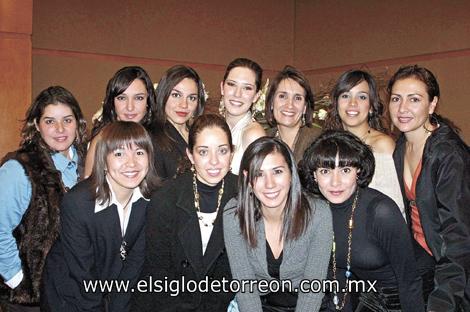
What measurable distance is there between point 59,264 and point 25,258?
305 millimetres

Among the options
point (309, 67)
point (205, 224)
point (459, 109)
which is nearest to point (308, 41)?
point (309, 67)

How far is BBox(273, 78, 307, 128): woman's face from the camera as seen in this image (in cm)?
357

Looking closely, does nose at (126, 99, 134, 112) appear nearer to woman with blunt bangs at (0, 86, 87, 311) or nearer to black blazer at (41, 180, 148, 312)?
woman with blunt bangs at (0, 86, 87, 311)

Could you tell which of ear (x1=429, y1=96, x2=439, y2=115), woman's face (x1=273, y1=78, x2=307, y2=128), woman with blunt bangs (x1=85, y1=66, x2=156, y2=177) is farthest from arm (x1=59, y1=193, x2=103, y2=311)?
ear (x1=429, y1=96, x2=439, y2=115)

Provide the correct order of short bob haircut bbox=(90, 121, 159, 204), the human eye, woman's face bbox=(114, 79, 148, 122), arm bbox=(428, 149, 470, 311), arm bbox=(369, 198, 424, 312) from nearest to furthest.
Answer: arm bbox=(428, 149, 470, 311)
arm bbox=(369, 198, 424, 312)
short bob haircut bbox=(90, 121, 159, 204)
the human eye
woman's face bbox=(114, 79, 148, 122)

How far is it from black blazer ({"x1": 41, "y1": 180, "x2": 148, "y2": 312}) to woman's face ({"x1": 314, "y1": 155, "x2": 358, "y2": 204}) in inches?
42.2

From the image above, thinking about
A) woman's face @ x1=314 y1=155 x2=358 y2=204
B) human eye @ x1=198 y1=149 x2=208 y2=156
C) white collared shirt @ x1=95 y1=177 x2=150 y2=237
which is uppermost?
human eye @ x1=198 y1=149 x2=208 y2=156

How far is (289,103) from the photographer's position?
3570 millimetres

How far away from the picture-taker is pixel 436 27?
6.55m

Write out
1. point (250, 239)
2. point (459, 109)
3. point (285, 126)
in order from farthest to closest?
point (459, 109) < point (285, 126) < point (250, 239)

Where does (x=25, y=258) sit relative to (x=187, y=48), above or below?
below

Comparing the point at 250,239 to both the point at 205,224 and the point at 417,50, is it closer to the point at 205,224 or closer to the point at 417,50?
the point at 205,224

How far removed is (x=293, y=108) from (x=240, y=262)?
1.19m

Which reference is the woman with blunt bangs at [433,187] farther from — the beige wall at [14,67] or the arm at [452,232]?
the beige wall at [14,67]
